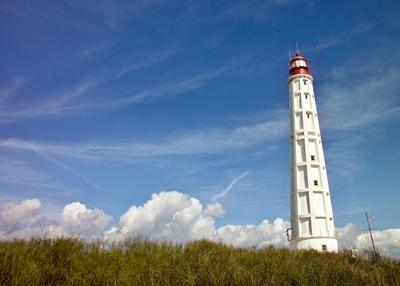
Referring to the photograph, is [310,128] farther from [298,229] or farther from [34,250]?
[34,250]

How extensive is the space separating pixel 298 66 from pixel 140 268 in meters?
32.7

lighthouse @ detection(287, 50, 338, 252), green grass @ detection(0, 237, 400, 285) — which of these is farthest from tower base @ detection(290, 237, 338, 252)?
green grass @ detection(0, 237, 400, 285)

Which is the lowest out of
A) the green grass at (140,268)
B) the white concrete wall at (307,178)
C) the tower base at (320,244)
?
the green grass at (140,268)

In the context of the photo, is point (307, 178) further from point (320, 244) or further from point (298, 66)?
point (298, 66)

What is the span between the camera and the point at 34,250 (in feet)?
34.3

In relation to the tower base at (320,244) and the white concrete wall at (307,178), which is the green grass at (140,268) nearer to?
the tower base at (320,244)

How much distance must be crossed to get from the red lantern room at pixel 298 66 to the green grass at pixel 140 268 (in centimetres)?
2737

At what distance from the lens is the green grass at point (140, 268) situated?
8.69 metres

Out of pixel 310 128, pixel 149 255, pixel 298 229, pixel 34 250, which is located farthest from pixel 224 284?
pixel 310 128

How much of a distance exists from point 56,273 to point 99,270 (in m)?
1.25

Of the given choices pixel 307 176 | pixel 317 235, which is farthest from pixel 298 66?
pixel 317 235

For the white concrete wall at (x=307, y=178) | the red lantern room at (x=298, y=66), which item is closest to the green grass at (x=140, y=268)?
the white concrete wall at (x=307, y=178)

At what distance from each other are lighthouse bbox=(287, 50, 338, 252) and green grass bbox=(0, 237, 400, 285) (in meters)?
15.9

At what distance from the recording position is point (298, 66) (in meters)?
36.2
